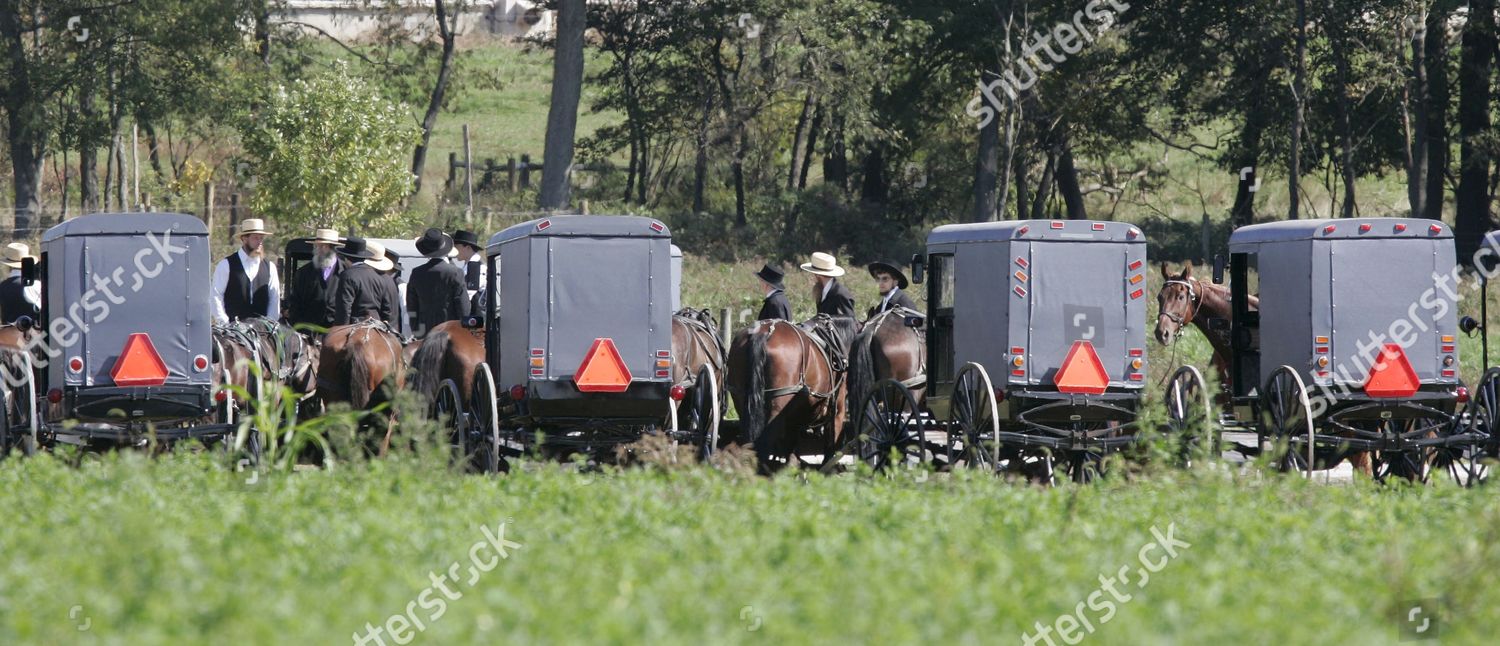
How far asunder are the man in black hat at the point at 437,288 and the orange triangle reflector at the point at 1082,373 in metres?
6.38

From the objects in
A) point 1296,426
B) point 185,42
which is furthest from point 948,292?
point 185,42

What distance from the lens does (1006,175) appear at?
37094 millimetres

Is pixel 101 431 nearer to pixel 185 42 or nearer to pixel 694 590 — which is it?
pixel 694 590

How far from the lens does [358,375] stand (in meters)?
14.4

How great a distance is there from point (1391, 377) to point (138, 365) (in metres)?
9.18

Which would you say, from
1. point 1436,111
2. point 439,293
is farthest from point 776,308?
point 1436,111

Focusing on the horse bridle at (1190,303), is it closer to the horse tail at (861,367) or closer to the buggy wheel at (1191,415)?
the buggy wheel at (1191,415)

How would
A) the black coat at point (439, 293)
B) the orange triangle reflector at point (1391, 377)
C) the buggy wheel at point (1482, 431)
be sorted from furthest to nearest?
the black coat at point (439, 293) < the orange triangle reflector at point (1391, 377) < the buggy wheel at point (1482, 431)

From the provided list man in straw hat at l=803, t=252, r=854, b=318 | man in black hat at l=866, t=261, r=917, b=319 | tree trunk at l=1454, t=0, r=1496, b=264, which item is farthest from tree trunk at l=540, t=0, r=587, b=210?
man in black hat at l=866, t=261, r=917, b=319

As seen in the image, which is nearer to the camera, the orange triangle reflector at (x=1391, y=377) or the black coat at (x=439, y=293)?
the orange triangle reflector at (x=1391, y=377)

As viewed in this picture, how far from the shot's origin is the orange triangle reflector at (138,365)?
12.5m

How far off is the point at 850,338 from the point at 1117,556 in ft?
25.2

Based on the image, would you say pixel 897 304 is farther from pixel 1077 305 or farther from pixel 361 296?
pixel 361 296

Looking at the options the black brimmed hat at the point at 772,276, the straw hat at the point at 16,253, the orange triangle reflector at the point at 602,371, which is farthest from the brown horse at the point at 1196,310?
the straw hat at the point at 16,253
